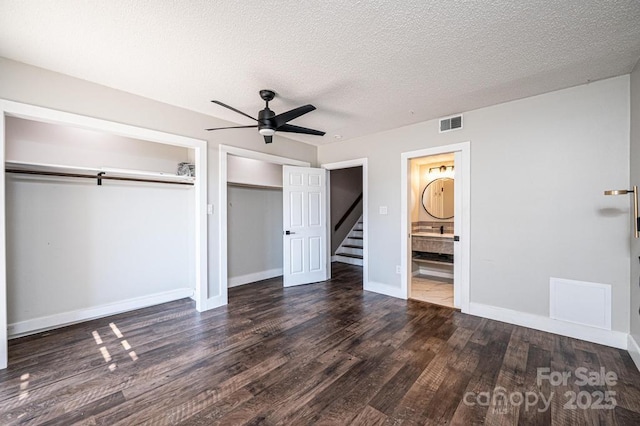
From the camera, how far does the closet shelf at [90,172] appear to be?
112 inches

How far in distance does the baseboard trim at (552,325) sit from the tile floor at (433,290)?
1.58ft

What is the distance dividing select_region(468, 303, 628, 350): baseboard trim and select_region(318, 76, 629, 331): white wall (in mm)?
75

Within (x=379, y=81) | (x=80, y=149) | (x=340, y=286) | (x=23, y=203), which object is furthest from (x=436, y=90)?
(x=23, y=203)

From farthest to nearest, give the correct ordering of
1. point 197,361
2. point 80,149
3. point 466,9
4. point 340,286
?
point 340,286 < point 80,149 < point 197,361 < point 466,9

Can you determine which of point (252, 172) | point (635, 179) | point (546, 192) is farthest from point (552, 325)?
point (252, 172)

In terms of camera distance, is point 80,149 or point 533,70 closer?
point 533,70

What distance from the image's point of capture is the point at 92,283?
10.9 feet

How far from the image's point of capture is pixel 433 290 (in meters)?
4.53

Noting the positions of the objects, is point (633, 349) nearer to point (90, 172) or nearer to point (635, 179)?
point (635, 179)

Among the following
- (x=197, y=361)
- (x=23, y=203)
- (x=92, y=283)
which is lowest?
(x=197, y=361)

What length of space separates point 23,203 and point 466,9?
4.46 metres

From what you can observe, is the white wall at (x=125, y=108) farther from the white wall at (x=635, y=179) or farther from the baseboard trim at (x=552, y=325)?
the white wall at (x=635, y=179)

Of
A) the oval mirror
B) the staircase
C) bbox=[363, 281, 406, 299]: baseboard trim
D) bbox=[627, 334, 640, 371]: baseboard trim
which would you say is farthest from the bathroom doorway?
bbox=[627, 334, 640, 371]: baseboard trim

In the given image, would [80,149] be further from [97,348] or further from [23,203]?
[97,348]
